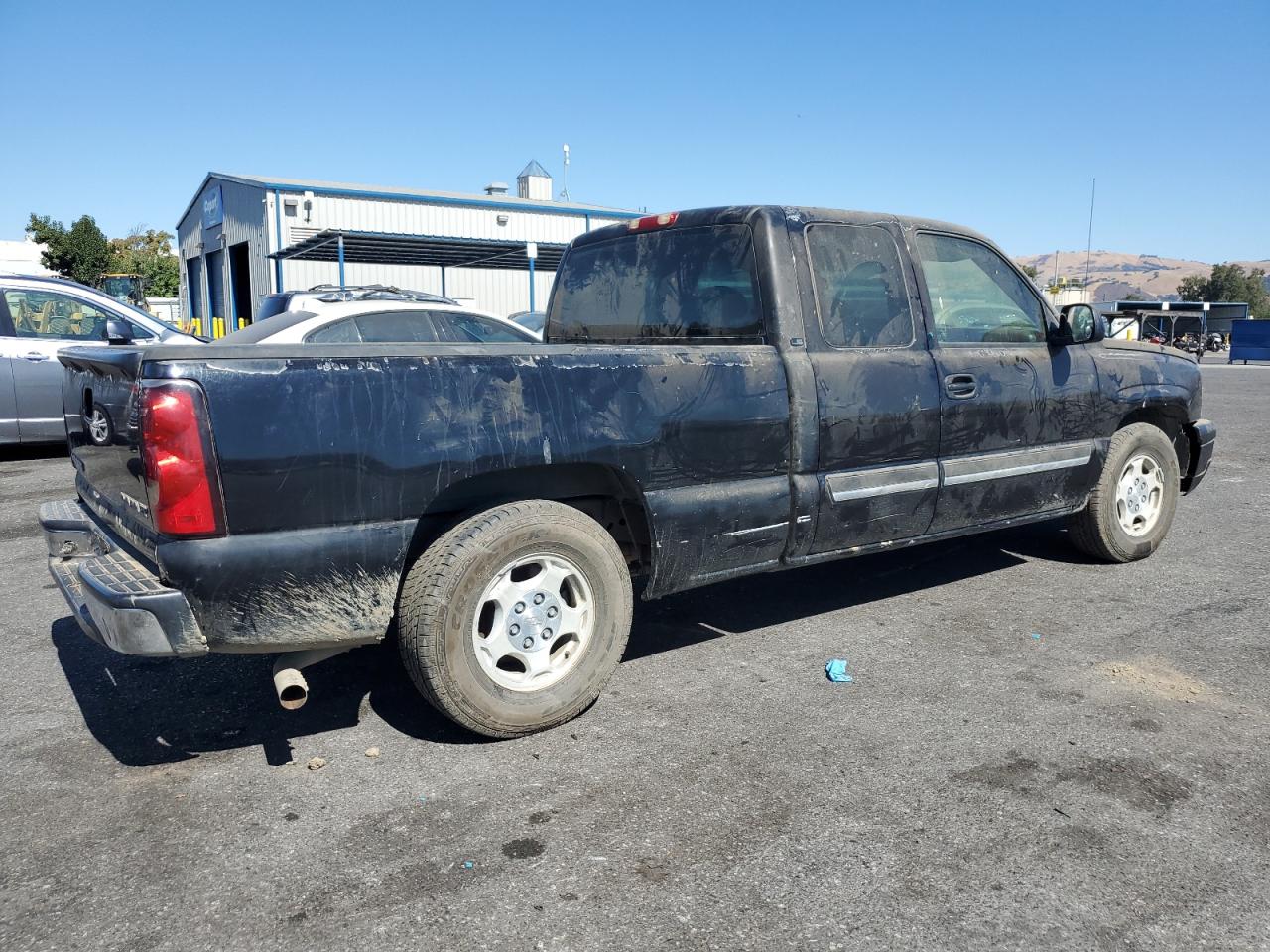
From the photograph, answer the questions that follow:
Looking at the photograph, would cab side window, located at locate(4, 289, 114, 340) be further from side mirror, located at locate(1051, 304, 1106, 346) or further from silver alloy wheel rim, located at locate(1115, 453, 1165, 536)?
silver alloy wheel rim, located at locate(1115, 453, 1165, 536)

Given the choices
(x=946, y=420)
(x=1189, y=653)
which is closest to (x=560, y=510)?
(x=946, y=420)

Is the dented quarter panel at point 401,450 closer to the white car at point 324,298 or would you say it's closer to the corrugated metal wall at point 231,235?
the white car at point 324,298

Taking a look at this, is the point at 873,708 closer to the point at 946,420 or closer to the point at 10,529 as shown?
the point at 946,420

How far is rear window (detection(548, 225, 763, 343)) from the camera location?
13.7ft

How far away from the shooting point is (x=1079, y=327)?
492 centimetres

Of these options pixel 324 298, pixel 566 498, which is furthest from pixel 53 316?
pixel 566 498

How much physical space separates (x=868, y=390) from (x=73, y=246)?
186ft

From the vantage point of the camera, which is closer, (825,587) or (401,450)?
(401,450)

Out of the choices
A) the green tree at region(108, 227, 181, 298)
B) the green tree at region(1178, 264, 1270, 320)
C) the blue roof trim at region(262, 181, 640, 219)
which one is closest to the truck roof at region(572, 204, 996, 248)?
the blue roof trim at region(262, 181, 640, 219)

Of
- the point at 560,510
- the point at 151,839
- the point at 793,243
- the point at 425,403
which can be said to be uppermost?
the point at 793,243

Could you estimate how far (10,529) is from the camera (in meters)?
6.81

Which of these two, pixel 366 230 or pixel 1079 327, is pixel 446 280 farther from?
pixel 1079 327

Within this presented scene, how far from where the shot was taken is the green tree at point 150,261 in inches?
2159

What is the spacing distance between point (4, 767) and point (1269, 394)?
2152cm
